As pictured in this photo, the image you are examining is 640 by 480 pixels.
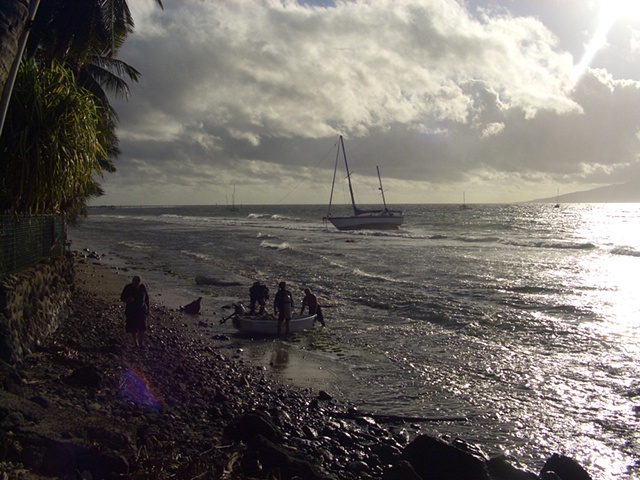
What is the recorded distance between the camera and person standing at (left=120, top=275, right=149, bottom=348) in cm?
1203

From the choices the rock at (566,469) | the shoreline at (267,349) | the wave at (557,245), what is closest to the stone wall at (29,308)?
the shoreline at (267,349)

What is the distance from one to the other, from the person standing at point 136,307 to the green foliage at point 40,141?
264 centimetres

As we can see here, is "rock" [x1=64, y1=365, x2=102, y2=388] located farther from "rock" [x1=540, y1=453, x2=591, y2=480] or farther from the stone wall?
"rock" [x1=540, y1=453, x2=591, y2=480]

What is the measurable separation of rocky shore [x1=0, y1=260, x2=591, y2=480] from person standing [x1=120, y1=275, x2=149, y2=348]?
0.50 m

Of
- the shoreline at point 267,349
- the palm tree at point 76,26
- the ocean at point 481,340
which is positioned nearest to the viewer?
the ocean at point 481,340

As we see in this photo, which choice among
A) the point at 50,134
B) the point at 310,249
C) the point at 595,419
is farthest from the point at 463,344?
the point at 310,249

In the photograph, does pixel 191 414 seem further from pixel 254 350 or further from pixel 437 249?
pixel 437 249

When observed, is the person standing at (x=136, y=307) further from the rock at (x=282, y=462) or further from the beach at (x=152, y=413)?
the rock at (x=282, y=462)

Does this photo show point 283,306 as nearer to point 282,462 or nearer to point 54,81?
point 54,81

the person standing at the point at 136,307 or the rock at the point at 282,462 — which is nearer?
the rock at the point at 282,462

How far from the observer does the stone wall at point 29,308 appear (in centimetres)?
832

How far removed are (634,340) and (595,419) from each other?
8.04 metres

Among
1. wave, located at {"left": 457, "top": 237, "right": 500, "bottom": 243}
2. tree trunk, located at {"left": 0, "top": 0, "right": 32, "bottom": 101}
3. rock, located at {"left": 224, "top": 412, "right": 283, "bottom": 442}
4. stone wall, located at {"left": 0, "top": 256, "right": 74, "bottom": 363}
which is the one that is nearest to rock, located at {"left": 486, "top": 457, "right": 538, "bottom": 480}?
rock, located at {"left": 224, "top": 412, "right": 283, "bottom": 442}

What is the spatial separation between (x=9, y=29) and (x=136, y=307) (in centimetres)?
660
